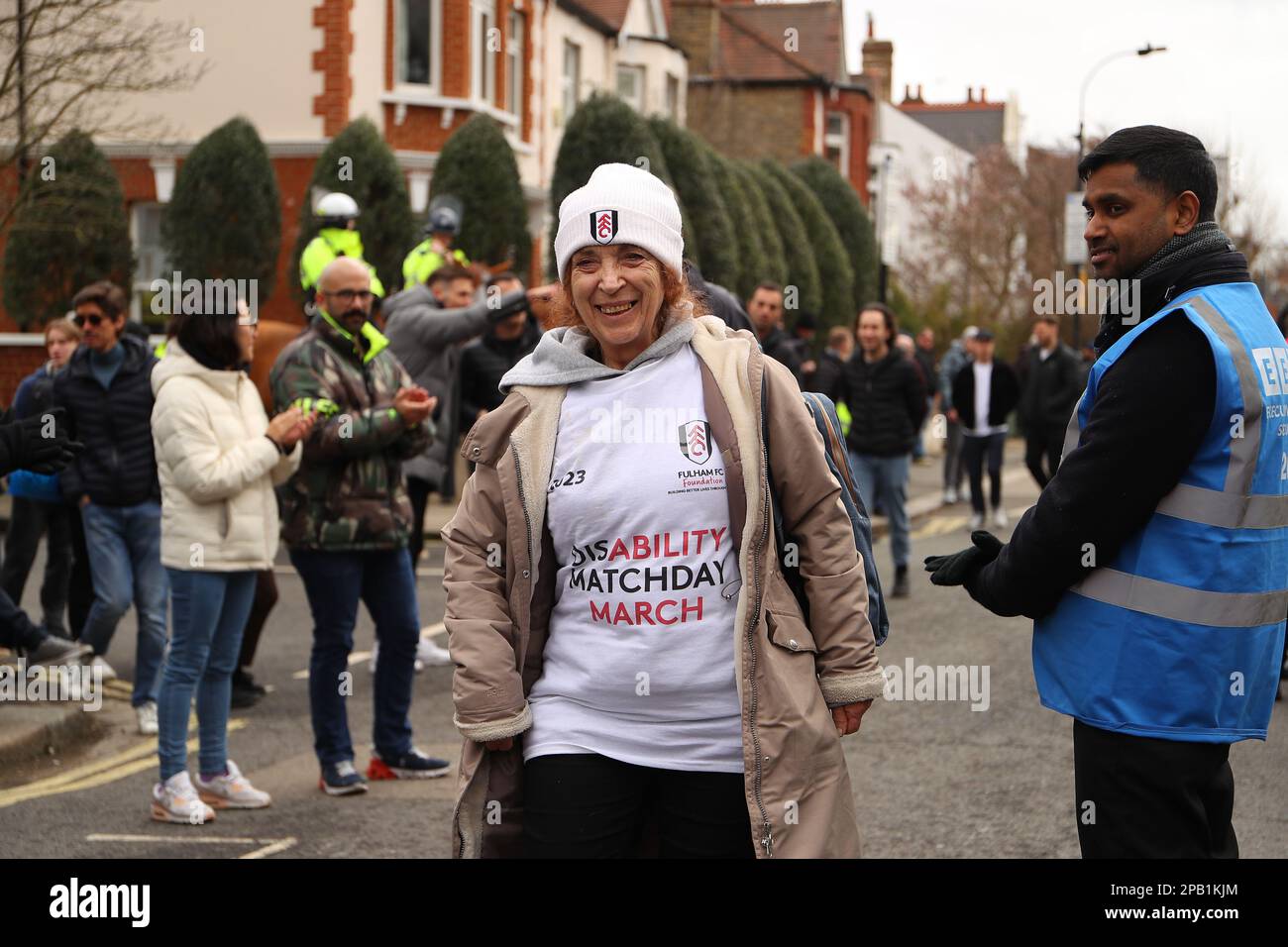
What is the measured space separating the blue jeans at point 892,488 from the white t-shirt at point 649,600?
29.6 feet

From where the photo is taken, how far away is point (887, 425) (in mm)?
12617

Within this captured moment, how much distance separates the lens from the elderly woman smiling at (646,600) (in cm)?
336

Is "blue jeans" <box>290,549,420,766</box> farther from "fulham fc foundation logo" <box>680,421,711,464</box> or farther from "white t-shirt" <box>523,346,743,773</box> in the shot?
"fulham fc foundation logo" <box>680,421,711,464</box>

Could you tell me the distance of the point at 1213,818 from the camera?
339cm

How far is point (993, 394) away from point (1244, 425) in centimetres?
1471

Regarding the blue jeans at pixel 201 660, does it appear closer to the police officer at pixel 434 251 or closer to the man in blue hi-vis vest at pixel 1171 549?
the man in blue hi-vis vest at pixel 1171 549

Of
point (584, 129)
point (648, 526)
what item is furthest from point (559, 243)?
point (584, 129)

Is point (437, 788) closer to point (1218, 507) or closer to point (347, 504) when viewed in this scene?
point (347, 504)

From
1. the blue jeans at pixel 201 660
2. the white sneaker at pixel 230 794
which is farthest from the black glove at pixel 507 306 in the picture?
the white sneaker at pixel 230 794

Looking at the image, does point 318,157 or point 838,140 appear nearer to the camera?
point 318,157

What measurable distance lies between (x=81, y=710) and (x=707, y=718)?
17.4ft

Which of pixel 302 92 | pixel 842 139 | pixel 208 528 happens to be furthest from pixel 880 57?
pixel 208 528

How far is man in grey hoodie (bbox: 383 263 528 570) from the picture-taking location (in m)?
8.84

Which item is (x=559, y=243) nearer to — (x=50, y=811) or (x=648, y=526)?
(x=648, y=526)
